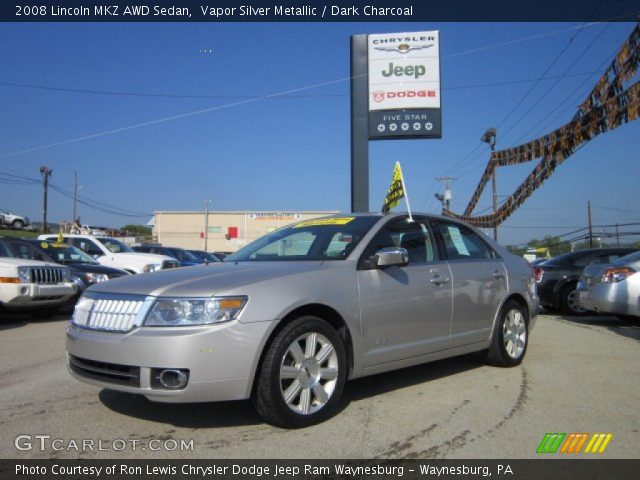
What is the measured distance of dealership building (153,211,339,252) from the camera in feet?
206

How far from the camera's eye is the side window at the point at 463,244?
5.46m

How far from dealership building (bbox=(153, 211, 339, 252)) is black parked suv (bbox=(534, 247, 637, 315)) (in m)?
50.5

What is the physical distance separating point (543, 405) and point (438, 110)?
37.1ft

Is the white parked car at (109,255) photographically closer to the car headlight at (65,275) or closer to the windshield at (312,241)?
the car headlight at (65,275)

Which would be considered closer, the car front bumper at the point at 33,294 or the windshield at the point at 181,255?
the car front bumper at the point at 33,294

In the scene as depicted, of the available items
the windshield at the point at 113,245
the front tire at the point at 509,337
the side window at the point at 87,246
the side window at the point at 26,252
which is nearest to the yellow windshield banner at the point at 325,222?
the front tire at the point at 509,337

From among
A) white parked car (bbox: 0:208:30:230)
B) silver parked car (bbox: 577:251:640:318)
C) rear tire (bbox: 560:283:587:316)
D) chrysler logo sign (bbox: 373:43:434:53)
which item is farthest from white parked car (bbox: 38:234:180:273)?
white parked car (bbox: 0:208:30:230)

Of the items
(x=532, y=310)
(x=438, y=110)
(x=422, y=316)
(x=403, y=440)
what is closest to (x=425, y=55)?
(x=438, y=110)

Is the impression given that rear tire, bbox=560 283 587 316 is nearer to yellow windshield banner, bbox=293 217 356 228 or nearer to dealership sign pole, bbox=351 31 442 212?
dealership sign pole, bbox=351 31 442 212

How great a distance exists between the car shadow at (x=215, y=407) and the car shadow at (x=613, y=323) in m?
4.59

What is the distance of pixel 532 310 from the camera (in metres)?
6.25

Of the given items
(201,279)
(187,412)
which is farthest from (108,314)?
(187,412)

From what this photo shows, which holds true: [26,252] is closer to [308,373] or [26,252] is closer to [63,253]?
[63,253]
